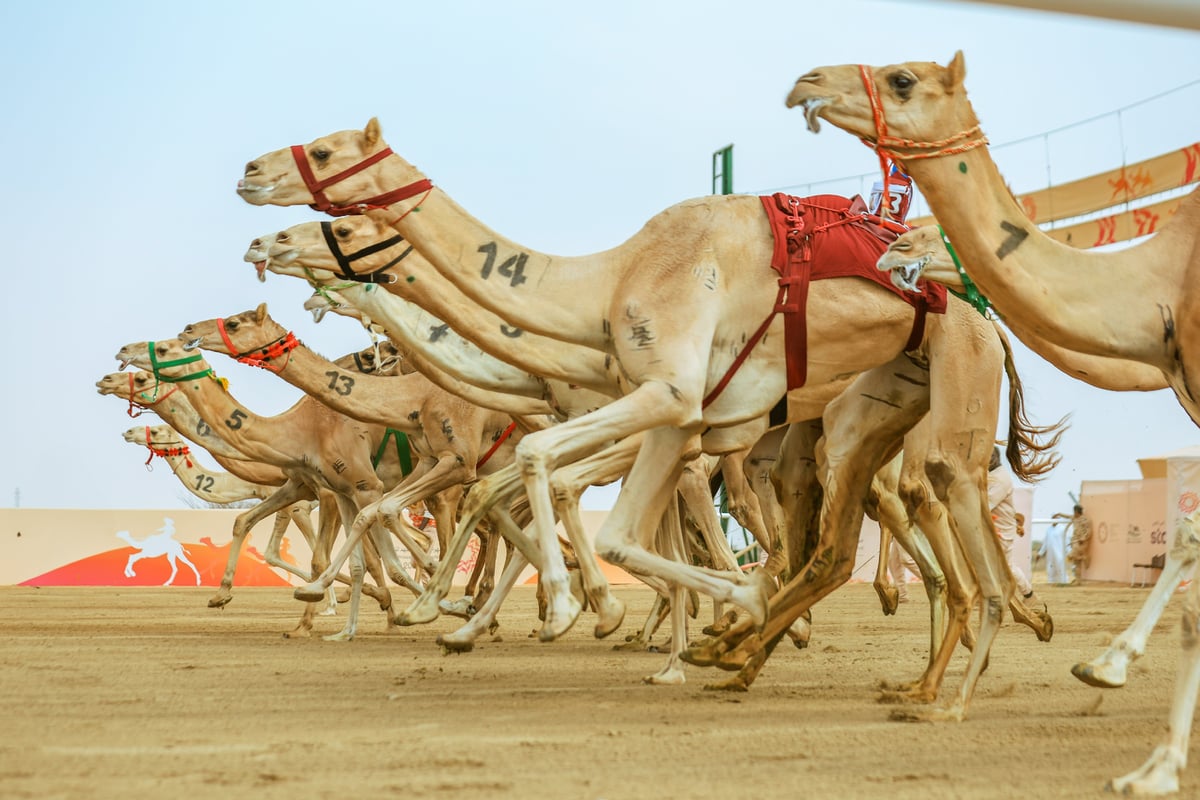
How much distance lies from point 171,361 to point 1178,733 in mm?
13176

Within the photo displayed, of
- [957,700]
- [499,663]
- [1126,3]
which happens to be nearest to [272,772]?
[957,700]

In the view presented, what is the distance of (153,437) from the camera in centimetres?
2527

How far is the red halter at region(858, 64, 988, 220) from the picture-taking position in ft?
20.4

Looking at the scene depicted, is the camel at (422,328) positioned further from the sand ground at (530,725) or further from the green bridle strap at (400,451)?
the green bridle strap at (400,451)

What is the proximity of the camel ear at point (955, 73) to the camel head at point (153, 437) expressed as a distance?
2059 centimetres

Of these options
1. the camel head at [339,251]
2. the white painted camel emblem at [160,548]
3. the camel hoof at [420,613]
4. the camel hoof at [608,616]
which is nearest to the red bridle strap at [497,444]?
the camel head at [339,251]

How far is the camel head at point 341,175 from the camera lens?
8070 millimetres

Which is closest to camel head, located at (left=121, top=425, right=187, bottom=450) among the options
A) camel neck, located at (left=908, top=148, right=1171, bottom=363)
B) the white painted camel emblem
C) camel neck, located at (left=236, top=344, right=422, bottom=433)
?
the white painted camel emblem

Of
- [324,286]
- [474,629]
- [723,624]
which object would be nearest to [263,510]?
[324,286]

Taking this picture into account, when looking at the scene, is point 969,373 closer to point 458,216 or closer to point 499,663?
point 458,216

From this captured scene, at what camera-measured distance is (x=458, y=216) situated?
8039 millimetres

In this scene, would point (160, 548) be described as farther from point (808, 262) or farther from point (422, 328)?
point (808, 262)

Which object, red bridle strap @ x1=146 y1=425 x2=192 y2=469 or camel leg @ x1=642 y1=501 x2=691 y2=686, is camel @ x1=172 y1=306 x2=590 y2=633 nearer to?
camel leg @ x1=642 y1=501 x2=691 y2=686

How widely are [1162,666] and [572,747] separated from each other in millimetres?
5242
